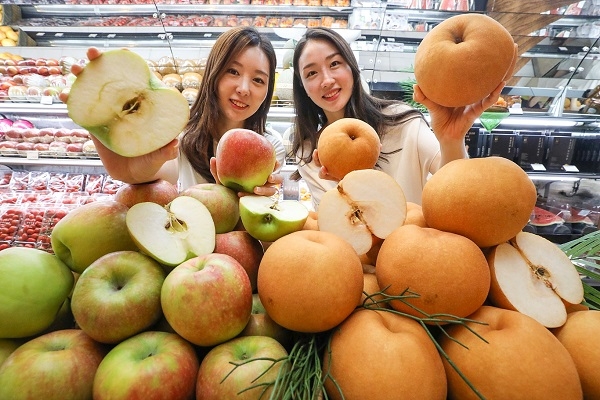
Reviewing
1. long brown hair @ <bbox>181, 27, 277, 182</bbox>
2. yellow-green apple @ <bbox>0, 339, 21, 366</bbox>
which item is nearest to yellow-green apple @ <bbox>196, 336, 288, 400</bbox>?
yellow-green apple @ <bbox>0, 339, 21, 366</bbox>

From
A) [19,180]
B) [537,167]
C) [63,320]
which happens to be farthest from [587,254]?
[19,180]

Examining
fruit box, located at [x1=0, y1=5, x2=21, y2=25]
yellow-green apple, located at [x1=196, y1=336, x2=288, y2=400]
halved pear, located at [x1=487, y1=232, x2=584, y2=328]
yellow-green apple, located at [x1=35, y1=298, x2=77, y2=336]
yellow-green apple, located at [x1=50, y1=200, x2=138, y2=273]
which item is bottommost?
yellow-green apple, located at [x1=35, y1=298, x2=77, y2=336]

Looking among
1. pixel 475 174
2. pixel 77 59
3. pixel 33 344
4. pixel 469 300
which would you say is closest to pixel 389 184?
pixel 475 174

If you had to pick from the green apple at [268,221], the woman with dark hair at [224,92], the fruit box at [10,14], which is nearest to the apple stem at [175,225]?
the green apple at [268,221]

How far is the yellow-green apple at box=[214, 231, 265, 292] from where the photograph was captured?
79 cm

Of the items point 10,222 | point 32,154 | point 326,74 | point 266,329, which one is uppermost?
point 326,74

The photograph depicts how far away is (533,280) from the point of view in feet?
2.35

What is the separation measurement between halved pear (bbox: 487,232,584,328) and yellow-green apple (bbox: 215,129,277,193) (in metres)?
0.59

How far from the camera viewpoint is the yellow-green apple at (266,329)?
0.68 m

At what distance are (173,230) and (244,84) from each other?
117 centimetres

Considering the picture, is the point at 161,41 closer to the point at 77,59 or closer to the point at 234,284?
the point at 77,59

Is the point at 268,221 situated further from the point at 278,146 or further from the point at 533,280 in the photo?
the point at 278,146

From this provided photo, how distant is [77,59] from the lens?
10.5 ft

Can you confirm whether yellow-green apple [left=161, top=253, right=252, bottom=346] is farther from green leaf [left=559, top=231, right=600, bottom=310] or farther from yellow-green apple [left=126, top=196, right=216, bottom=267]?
green leaf [left=559, top=231, right=600, bottom=310]
